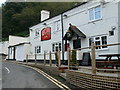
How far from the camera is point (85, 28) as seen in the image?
1802 centimetres

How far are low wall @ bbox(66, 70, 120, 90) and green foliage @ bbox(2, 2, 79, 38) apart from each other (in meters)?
47.8

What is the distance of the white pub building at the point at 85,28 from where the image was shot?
14.8 m

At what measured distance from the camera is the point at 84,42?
18000 millimetres

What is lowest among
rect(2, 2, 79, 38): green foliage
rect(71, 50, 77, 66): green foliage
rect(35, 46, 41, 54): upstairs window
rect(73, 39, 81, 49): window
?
rect(71, 50, 77, 66): green foliage

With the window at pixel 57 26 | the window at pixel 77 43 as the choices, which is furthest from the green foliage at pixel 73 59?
the window at pixel 57 26

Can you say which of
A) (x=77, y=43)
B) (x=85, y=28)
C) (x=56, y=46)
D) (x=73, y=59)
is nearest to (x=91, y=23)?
(x=85, y=28)

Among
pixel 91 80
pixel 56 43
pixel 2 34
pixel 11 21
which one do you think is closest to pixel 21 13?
pixel 11 21

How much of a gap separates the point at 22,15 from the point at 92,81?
2154 inches

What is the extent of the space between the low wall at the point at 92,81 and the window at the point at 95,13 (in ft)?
28.9

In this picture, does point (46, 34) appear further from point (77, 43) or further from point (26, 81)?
point (26, 81)

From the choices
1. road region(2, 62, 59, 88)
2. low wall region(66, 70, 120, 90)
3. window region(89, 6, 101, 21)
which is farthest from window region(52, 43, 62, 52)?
low wall region(66, 70, 120, 90)

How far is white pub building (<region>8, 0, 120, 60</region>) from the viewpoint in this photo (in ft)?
48.6

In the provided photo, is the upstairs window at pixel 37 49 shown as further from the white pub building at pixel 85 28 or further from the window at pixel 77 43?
the window at pixel 77 43

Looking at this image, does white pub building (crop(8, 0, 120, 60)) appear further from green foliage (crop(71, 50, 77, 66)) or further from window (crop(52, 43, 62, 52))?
green foliage (crop(71, 50, 77, 66))
